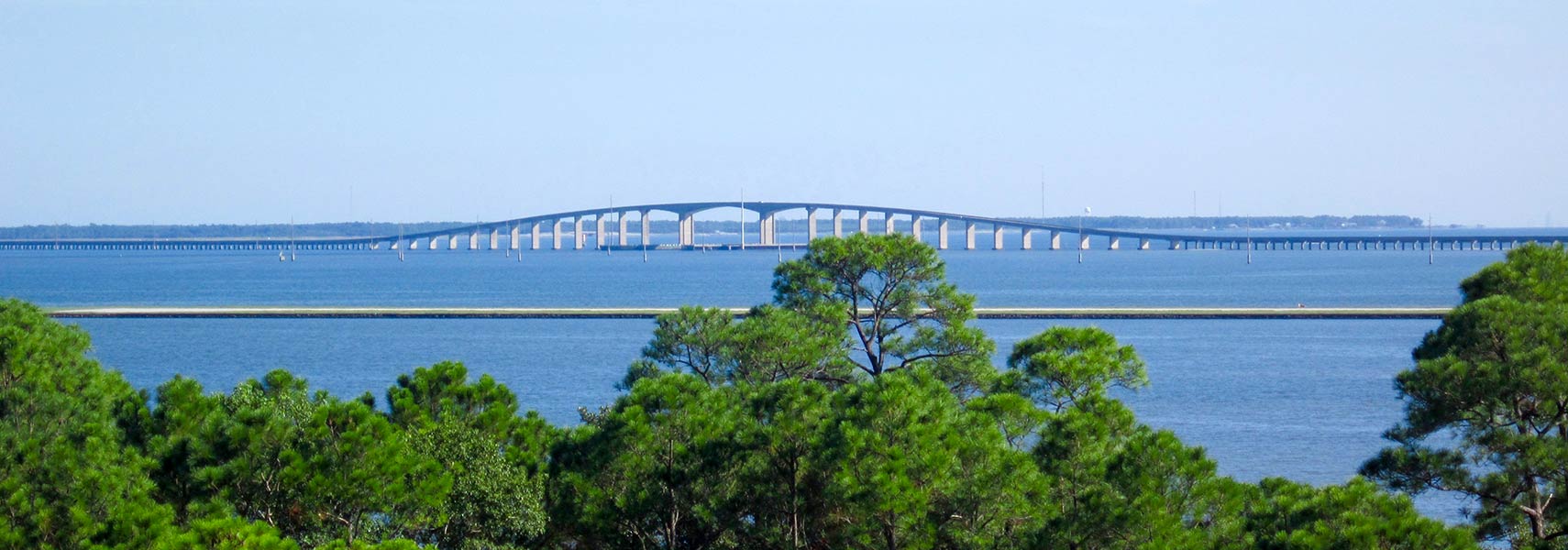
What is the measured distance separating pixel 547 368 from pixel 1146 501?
3224 centimetres

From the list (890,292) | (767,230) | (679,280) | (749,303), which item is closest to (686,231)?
(767,230)

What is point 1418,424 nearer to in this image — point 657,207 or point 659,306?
point 659,306

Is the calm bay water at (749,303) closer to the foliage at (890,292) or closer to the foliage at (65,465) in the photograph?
the foliage at (890,292)

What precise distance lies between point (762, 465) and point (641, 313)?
1978 inches

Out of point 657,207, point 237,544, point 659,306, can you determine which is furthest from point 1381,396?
point 657,207

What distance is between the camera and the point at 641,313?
6406cm

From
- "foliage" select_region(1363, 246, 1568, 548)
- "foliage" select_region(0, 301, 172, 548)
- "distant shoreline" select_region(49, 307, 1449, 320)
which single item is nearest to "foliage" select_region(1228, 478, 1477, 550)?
"foliage" select_region(1363, 246, 1568, 548)

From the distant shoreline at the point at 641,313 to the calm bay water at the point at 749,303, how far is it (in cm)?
77

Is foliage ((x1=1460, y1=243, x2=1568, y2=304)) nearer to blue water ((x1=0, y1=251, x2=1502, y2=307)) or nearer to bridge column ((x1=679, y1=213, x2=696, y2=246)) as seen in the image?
blue water ((x1=0, y1=251, x2=1502, y2=307))

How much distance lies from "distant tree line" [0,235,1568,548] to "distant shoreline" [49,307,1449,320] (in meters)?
44.2

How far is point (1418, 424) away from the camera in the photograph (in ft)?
42.9

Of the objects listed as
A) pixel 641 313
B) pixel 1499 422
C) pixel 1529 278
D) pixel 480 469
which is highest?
pixel 1529 278

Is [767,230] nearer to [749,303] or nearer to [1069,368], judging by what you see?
[749,303]

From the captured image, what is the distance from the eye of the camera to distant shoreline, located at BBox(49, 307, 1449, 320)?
60.9 meters
